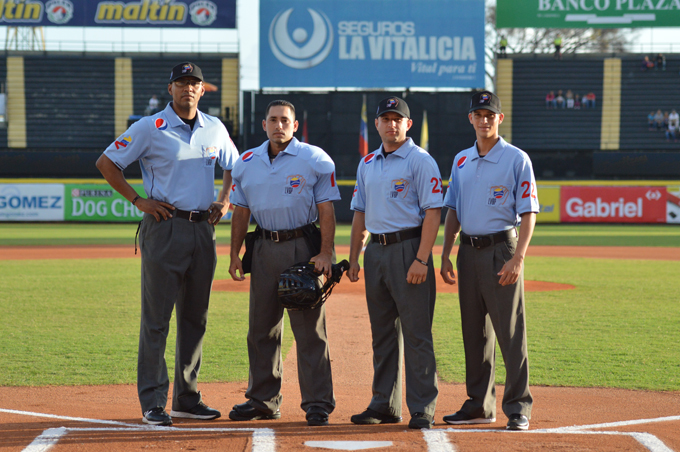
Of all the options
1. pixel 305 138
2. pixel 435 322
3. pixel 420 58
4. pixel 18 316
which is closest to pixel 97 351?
pixel 18 316

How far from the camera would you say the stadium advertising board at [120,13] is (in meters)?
33.7

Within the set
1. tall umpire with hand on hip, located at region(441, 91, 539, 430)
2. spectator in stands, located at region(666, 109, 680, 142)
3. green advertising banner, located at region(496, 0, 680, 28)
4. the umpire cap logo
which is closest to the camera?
tall umpire with hand on hip, located at region(441, 91, 539, 430)

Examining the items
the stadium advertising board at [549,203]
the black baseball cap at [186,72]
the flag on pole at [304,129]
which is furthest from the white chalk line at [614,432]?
the stadium advertising board at [549,203]

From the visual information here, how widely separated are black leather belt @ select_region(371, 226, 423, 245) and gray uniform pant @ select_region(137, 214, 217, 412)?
1.19 meters

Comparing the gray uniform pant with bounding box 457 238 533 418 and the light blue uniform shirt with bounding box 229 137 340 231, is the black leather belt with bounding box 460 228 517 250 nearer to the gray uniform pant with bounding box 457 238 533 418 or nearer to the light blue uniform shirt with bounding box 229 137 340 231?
the gray uniform pant with bounding box 457 238 533 418

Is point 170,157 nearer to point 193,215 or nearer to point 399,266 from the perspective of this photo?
point 193,215

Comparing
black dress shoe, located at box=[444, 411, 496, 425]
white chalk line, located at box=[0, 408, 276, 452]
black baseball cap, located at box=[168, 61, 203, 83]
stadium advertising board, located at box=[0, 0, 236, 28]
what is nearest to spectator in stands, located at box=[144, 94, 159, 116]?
stadium advertising board, located at box=[0, 0, 236, 28]

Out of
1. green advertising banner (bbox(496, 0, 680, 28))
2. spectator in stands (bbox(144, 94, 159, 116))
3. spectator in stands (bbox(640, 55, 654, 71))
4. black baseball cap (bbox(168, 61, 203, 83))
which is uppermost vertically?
green advertising banner (bbox(496, 0, 680, 28))

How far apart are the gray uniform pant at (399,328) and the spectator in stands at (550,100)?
31.5m

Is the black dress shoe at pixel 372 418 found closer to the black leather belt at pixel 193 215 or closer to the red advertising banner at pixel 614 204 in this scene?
the black leather belt at pixel 193 215

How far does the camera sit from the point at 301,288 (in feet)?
14.9

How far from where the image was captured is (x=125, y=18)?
3406cm

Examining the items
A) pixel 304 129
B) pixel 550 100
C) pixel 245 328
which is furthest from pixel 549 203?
pixel 245 328

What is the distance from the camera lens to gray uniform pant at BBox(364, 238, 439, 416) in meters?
4.62
